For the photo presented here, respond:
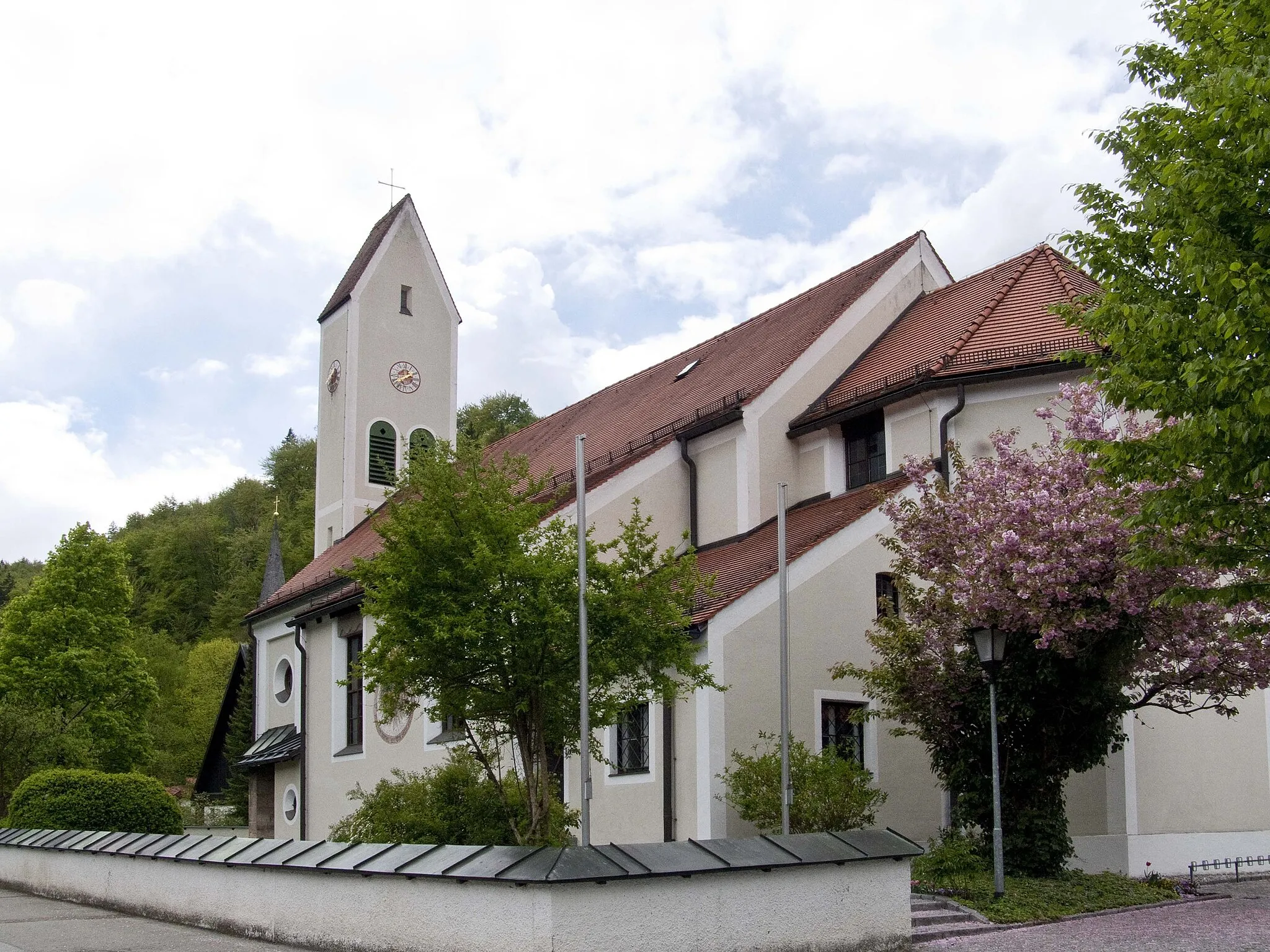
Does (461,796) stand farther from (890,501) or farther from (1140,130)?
(1140,130)

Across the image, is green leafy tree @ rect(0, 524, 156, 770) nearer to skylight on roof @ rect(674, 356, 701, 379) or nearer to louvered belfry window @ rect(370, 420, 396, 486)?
louvered belfry window @ rect(370, 420, 396, 486)

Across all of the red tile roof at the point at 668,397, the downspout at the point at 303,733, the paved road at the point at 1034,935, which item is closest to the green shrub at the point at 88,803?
the red tile roof at the point at 668,397

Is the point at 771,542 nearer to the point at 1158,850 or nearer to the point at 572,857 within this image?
the point at 1158,850

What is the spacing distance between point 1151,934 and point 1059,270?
12.9 m

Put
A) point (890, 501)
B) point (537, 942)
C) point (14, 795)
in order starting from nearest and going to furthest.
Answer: point (537, 942) < point (890, 501) < point (14, 795)

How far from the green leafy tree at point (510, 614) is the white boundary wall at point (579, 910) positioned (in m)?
2.58

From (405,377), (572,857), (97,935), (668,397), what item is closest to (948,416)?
(668,397)

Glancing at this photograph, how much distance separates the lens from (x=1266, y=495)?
11.4 meters

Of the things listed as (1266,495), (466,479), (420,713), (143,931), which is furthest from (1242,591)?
(420,713)

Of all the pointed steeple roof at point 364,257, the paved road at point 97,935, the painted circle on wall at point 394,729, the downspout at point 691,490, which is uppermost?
the pointed steeple roof at point 364,257

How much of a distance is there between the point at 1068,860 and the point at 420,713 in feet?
39.0

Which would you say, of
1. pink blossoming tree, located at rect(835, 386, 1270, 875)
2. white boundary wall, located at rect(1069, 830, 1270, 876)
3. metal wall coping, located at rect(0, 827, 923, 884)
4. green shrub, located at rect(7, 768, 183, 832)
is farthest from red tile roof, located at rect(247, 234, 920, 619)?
white boundary wall, located at rect(1069, 830, 1270, 876)

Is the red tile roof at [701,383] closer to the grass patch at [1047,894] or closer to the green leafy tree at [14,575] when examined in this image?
the grass patch at [1047,894]

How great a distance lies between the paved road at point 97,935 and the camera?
12.1 m
